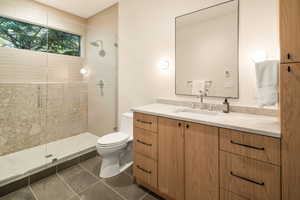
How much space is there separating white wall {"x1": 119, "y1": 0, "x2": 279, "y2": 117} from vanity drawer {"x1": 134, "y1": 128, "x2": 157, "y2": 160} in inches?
27.4

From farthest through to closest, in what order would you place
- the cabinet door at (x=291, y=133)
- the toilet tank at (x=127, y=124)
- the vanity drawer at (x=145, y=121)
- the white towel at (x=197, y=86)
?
1. the toilet tank at (x=127, y=124)
2. the white towel at (x=197, y=86)
3. the vanity drawer at (x=145, y=121)
4. the cabinet door at (x=291, y=133)

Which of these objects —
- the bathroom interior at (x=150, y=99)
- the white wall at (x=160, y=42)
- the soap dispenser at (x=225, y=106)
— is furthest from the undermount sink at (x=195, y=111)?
the white wall at (x=160, y=42)

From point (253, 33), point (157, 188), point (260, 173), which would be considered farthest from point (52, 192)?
point (253, 33)

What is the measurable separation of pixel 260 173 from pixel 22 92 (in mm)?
3296

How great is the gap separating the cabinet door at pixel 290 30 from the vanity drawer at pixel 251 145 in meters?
0.52

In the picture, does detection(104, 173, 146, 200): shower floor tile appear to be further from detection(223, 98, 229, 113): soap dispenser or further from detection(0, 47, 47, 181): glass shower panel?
detection(223, 98, 229, 113): soap dispenser

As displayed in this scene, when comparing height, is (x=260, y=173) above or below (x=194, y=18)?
below

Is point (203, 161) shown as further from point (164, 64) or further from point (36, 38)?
point (36, 38)

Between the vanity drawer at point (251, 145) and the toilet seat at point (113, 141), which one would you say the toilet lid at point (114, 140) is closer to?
the toilet seat at point (113, 141)

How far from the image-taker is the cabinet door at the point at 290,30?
0.88 meters

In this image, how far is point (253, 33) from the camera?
143cm

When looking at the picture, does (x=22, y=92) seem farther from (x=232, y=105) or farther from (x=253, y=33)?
(x=253, y=33)

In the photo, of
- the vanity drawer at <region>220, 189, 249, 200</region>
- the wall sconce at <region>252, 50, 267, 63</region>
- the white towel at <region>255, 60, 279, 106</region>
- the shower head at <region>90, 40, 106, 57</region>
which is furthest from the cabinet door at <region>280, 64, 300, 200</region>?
the shower head at <region>90, 40, 106, 57</region>

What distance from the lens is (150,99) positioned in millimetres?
2275
